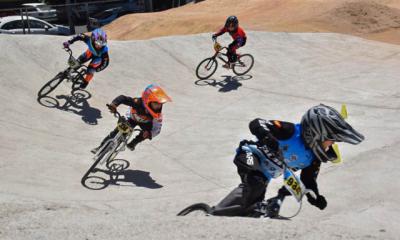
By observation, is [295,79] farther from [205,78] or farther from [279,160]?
[279,160]

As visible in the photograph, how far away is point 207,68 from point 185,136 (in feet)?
17.0

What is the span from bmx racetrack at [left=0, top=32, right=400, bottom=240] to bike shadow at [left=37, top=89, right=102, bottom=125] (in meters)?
0.05

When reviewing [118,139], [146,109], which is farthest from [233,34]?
[118,139]

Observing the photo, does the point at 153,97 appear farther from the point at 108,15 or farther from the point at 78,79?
the point at 108,15

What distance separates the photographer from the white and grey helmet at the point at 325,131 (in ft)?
16.5

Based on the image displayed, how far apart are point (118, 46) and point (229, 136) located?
738cm

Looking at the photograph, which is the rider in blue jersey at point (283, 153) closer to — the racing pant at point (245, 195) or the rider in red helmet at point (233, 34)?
the racing pant at point (245, 195)

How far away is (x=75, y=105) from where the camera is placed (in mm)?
13805

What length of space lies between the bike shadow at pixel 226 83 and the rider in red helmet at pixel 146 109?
6.78m

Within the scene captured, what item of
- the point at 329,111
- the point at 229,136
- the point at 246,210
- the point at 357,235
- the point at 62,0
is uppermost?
the point at 329,111

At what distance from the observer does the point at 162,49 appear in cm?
1834

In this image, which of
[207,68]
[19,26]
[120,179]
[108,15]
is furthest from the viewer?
[108,15]

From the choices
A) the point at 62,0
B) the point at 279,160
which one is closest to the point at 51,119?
the point at 279,160

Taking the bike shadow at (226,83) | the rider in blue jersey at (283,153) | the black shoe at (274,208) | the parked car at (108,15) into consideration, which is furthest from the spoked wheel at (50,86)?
the parked car at (108,15)
